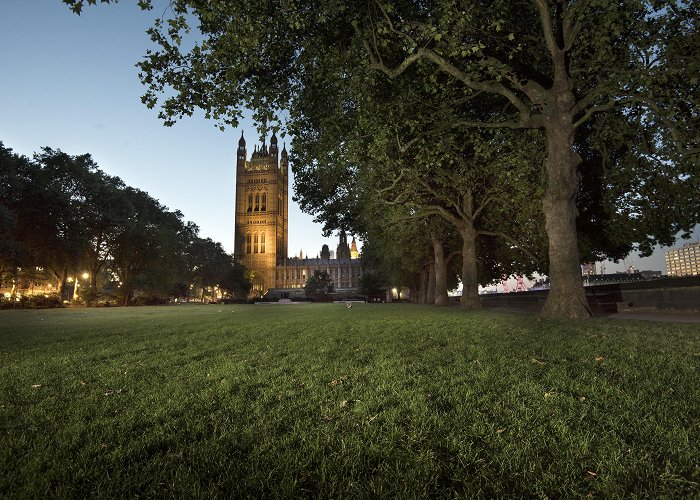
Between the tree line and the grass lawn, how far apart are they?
3628cm

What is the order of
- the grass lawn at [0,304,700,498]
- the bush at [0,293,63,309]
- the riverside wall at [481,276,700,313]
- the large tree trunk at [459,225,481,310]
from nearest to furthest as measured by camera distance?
the grass lawn at [0,304,700,498] → the riverside wall at [481,276,700,313] → the large tree trunk at [459,225,481,310] → the bush at [0,293,63,309]

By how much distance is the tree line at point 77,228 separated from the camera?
119 feet

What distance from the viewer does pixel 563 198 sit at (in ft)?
45.8

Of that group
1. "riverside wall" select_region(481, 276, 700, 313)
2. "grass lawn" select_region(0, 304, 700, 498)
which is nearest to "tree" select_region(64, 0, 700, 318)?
"riverside wall" select_region(481, 276, 700, 313)

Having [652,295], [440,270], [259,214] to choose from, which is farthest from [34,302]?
[259,214]

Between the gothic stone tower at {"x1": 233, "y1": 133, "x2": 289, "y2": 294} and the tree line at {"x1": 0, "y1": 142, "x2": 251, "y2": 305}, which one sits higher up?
the gothic stone tower at {"x1": 233, "y1": 133, "x2": 289, "y2": 294}

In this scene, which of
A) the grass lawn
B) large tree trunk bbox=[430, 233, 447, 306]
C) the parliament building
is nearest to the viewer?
the grass lawn

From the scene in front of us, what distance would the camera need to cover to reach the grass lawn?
2547 mm

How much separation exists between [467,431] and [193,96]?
42.2 feet

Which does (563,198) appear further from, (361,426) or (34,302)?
(34,302)

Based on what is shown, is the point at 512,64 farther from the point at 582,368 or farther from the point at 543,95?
the point at 582,368

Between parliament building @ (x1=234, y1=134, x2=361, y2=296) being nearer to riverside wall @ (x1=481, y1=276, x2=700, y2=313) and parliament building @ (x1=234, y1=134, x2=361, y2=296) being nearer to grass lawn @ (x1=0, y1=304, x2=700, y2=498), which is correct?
riverside wall @ (x1=481, y1=276, x2=700, y2=313)

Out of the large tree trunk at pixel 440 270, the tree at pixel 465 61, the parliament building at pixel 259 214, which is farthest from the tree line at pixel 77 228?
the parliament building at pixel 259 214

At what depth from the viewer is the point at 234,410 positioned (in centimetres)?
398
